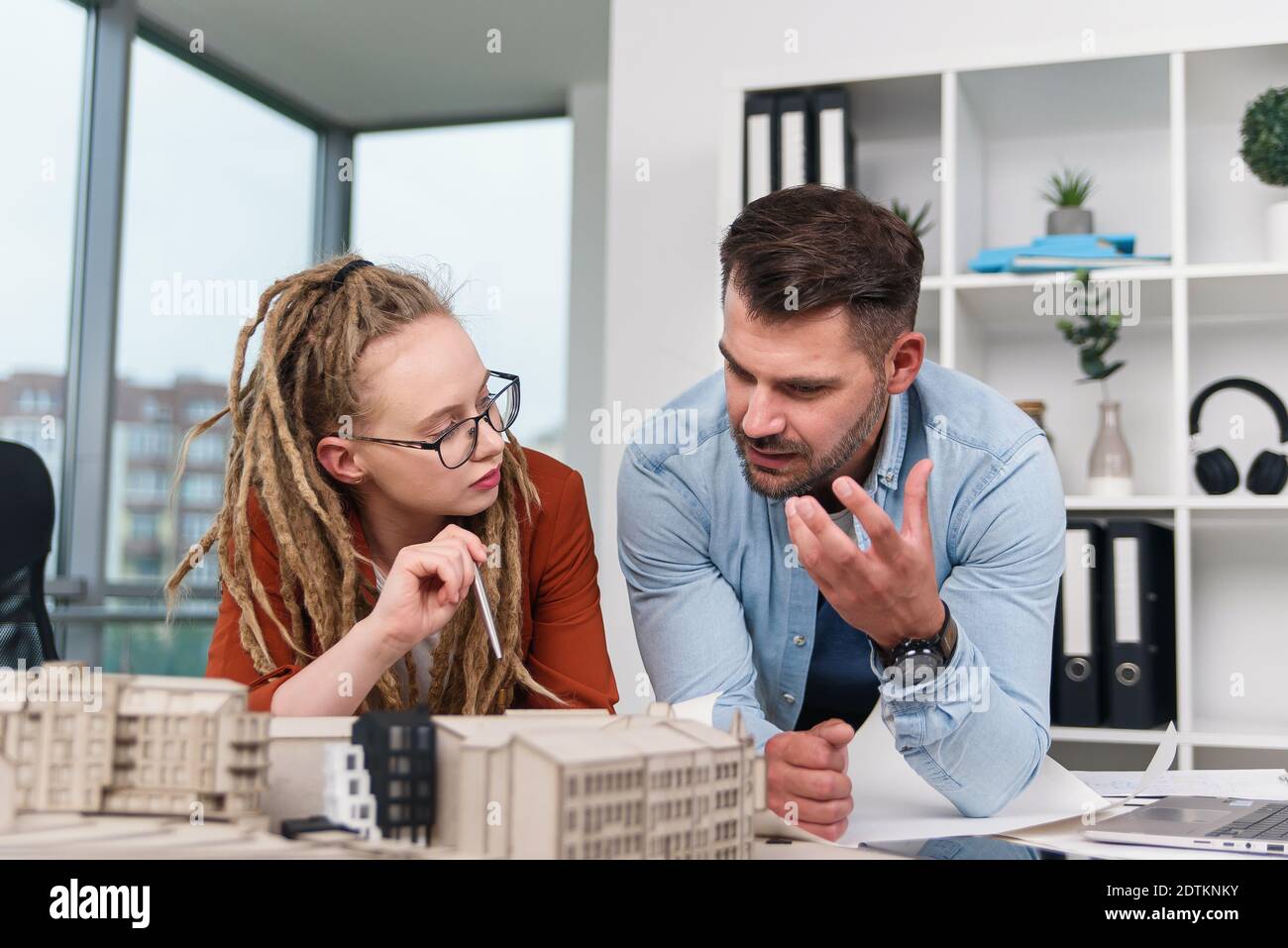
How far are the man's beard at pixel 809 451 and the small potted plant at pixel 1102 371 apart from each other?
110 centimetres

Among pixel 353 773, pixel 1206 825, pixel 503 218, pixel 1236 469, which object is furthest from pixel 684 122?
pixel 353 773

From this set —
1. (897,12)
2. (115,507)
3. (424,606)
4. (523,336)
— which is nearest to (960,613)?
(424,606)

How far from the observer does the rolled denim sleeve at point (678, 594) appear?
53.7 inches

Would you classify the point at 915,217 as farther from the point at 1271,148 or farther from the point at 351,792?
the point at 351,792

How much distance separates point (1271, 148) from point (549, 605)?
1716 millimetres

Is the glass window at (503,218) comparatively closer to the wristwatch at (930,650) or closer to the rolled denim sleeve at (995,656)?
the rolled denim sleeve at (995,656)

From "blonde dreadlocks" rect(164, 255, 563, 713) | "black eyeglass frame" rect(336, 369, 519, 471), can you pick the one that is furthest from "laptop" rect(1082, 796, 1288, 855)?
"black eyeglass frame" rect(336, 369, 519, 471)

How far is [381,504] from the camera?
142cm

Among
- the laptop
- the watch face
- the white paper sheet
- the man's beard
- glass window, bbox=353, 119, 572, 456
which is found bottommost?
the white paper sheet

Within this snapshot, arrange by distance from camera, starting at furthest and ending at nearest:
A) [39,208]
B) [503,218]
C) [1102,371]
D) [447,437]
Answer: [503,218], [39,208], [1102,371], [447,437]

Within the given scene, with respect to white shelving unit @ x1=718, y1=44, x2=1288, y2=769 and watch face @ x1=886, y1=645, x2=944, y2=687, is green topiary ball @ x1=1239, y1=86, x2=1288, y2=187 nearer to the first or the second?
white shelving unit @ x1=718, y1=44, x2=1288, y2=769

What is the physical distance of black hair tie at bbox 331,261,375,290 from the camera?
1.41 meters

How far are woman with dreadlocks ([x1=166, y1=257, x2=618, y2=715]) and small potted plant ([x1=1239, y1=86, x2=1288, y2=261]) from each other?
63.4 inches

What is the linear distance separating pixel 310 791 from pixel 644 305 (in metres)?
2.21
